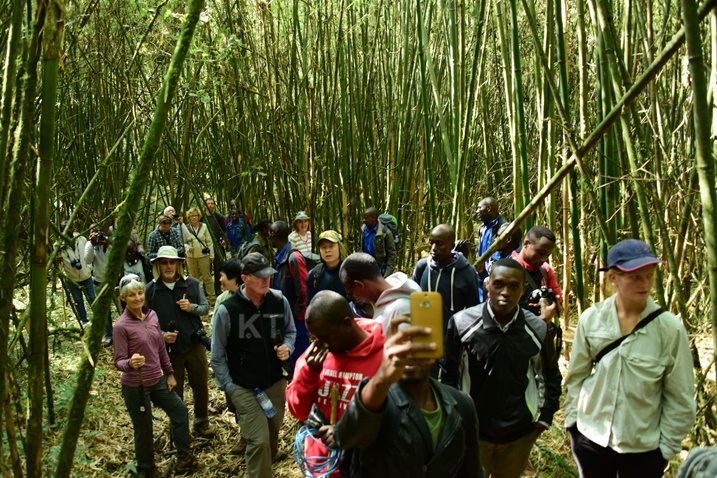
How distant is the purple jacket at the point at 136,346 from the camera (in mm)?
3029

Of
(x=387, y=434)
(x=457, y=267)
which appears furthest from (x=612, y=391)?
(x=457, y=267)

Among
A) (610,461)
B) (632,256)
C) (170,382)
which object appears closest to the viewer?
(632,256)

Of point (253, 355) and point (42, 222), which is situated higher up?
point (42, 222)

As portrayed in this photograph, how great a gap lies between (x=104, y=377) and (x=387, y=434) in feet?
13.3

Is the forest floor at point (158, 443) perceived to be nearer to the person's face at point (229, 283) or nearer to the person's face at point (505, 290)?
the person's face at point (229, 283)

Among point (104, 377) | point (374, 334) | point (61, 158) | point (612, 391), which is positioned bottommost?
point (104, 377)

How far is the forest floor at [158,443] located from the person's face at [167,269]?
563 millimetres

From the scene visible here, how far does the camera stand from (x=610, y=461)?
6.30ft

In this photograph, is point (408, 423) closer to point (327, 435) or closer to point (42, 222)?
point (327, 435)

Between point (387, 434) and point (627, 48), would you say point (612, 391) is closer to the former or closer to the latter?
point (387, 434)

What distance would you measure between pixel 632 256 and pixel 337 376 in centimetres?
90

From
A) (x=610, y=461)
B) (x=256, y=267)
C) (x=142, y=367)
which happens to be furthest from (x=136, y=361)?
(x=610, y=461)

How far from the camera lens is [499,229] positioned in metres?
3.79

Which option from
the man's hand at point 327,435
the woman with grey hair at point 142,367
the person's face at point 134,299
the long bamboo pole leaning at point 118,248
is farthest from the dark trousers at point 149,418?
the long bamboo pole leaning at point 118,248
